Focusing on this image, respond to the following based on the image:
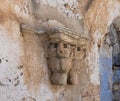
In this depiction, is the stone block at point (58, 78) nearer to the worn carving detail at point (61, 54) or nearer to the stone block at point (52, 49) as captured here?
the worn carving detail at point (61, 54)

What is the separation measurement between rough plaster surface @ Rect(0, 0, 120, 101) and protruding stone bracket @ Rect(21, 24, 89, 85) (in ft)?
0.16

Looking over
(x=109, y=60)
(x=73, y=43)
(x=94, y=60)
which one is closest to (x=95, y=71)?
(x=94, y=60)

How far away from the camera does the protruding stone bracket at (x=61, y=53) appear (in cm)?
194

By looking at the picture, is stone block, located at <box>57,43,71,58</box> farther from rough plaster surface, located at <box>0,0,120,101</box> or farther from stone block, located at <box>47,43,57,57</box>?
rough plaster surface, located at <box>0,0,120,101</box>

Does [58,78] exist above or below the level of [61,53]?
below

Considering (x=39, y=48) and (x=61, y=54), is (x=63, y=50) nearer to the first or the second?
(x=61, y=54)

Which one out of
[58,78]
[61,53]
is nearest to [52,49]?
[61,53]

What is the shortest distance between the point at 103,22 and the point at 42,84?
1.10 meters

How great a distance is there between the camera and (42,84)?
2.00 metres

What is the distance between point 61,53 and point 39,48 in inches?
Result: 6.2

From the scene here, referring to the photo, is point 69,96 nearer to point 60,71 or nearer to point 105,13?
point 60,71

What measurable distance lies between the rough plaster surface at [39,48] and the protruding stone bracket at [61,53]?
50 mm

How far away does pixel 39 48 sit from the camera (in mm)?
1986

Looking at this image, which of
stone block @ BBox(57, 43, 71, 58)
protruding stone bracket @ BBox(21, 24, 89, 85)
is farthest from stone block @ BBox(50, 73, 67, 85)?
stone block @ BBox(57, 43, 71, 58)
